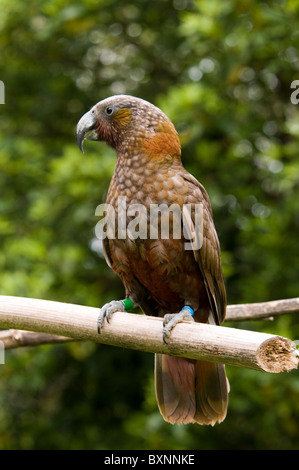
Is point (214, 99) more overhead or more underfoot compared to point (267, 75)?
more underfoot

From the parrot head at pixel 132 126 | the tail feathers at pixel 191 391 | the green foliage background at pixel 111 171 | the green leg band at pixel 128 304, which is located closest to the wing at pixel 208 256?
the parrot head at pixel 132 126

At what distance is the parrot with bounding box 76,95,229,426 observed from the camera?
2629 mm

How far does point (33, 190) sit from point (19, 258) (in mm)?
646

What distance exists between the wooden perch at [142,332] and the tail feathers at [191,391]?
567 mm

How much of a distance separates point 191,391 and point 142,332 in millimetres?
671

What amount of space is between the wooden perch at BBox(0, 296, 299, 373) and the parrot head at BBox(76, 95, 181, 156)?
2.51 ft

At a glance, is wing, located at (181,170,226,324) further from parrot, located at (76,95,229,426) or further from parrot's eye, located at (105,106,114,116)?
parrot's eye, located at (105,106,114,116)

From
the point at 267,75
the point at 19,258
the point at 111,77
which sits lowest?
the point at 19,258

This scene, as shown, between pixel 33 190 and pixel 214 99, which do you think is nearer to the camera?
Result: pixel 214 99

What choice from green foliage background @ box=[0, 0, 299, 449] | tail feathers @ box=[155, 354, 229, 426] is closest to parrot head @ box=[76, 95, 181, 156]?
tail feathers @ box=[155, 354, 229, 426]
